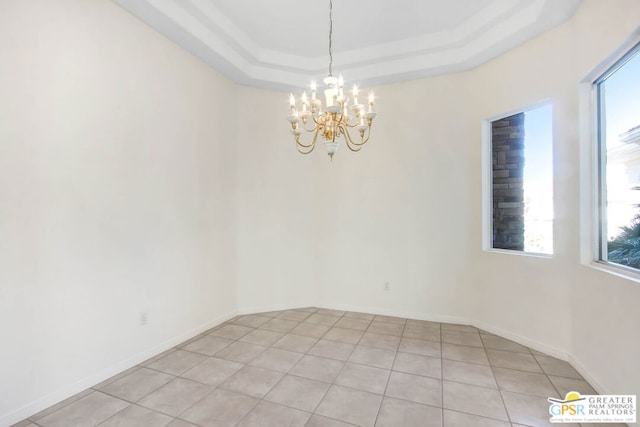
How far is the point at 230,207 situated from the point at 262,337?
162 cm

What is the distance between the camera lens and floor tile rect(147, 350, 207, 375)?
103 inches

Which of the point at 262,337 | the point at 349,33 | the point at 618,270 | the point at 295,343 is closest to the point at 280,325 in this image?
the point at 262,337

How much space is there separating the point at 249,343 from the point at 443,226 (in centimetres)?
260

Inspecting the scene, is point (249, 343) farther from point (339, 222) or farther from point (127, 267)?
point (339, 222)

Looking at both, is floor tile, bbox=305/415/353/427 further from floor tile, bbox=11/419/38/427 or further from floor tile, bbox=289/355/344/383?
floor tile, bbox=11/419/38/427

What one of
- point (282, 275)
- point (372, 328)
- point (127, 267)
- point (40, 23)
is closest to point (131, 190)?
Result: point (127, 267)

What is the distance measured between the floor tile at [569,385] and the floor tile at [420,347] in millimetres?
874

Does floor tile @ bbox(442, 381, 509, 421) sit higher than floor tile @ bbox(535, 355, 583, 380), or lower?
lower

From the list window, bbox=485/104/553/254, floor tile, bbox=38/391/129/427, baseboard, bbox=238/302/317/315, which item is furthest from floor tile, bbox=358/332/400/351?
floor tile, bbox=38/391/129/427

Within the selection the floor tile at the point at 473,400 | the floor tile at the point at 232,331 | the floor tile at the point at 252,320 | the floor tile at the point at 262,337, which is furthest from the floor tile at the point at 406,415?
the floor tile at the point at 252,320

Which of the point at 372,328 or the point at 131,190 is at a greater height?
the point at 131,190

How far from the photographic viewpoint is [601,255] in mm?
2393

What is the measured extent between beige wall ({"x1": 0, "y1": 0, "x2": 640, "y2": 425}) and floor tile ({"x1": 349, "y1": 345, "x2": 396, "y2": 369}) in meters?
1.06

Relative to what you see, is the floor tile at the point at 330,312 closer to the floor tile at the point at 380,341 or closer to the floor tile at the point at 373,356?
the floor tile at the point at 380,341
